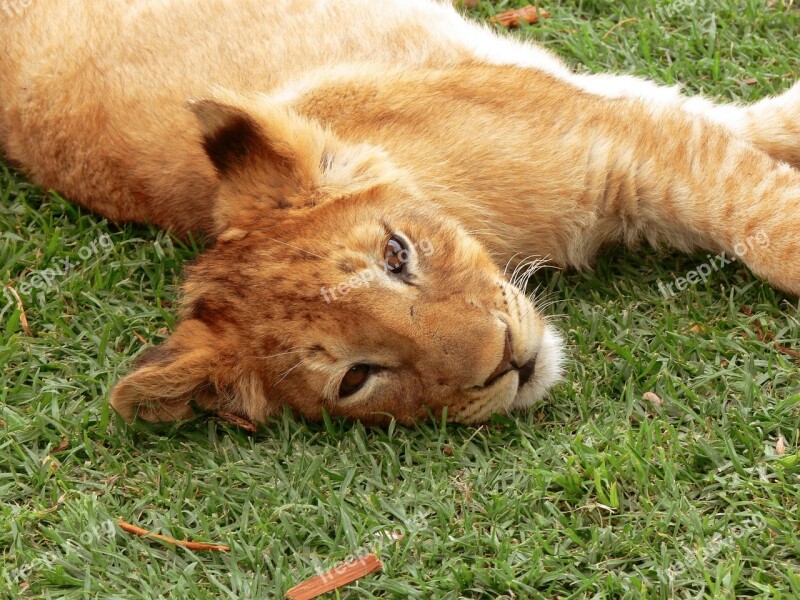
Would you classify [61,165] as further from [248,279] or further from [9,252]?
[248,279]

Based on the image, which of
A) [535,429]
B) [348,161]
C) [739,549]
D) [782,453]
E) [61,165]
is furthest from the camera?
[61,165]

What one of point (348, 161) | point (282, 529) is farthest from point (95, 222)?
point (282, 529)

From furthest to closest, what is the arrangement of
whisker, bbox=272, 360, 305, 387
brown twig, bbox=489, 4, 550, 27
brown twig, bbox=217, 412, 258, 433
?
brown twig, bbox=489, 4, 550, 27, brown twig, bbox=217, 412, 258, 433, whisker, bbox=272, 360, 305, 387

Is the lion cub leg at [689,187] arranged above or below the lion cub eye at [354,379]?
above

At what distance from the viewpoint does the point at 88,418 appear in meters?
4.43

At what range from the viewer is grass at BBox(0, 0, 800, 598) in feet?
11.5

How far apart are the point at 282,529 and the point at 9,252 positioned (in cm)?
241

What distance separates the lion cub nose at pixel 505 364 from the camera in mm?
3891
